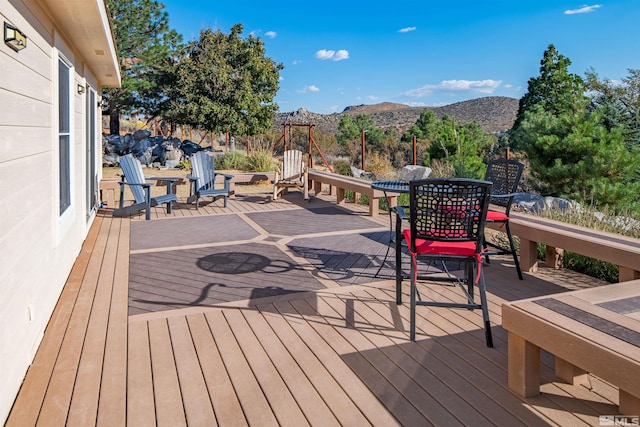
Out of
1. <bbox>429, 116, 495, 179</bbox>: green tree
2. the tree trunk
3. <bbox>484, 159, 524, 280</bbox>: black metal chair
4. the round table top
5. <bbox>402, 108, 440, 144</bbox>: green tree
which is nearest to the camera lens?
the round table top

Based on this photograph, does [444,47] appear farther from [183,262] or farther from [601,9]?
[183,262]

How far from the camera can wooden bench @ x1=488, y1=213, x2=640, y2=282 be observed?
2709 millimetres

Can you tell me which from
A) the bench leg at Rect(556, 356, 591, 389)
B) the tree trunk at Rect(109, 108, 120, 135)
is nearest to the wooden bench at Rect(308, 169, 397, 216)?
the bench leg at Rect(556, 356, 591, 389)

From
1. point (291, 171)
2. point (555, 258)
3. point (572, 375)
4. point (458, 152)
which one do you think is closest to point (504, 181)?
point (555, 258)

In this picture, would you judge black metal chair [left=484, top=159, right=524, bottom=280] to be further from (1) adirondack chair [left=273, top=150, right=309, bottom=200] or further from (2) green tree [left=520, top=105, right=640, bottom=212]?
(1) adirondack chair [left=273, top=150, right=309, bottom=200]

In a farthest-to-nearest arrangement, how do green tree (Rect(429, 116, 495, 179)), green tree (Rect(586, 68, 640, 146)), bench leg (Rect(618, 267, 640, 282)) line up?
green tree (Rect(586, 68, 640, 146)) < green tree (Rect(429, 116, 495, 179)) < bench leg (Rect(618, 267, 640, 282))

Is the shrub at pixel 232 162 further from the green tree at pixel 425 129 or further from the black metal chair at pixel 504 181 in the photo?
the green tree at pixel 425 129

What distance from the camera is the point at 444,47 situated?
114 feet

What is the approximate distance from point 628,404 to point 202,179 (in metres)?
5.97

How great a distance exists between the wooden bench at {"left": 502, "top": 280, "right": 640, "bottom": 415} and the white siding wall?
76.1 inches

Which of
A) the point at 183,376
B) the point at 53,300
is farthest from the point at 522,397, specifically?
the point at 53,300

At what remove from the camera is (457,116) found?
128ft

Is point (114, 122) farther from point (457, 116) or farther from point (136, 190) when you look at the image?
point (457, 116)

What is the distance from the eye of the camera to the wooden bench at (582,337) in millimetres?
1345
